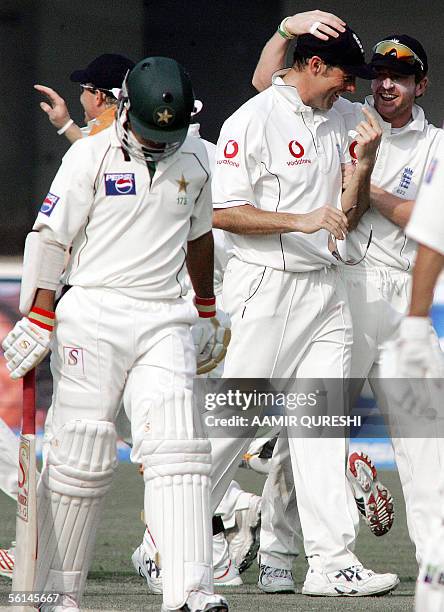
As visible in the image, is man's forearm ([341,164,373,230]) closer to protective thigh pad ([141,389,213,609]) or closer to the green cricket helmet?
the green cricket helmet

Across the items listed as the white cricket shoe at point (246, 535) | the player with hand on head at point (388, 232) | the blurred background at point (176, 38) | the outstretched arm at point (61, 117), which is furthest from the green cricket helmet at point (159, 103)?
the blurred background at point (176, 38)

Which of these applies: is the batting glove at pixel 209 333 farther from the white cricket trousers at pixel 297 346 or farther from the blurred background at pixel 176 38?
the blurred background at pixel 176 38

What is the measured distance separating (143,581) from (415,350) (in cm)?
236

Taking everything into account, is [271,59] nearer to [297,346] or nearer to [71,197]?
[297,346]

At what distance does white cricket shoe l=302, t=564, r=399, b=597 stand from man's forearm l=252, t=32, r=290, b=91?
1.84 m

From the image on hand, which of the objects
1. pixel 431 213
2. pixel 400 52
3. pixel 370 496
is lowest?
pixel 370 496

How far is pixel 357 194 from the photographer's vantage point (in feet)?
17.3

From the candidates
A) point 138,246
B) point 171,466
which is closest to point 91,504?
point 171,466

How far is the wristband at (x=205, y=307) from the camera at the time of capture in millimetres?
4594

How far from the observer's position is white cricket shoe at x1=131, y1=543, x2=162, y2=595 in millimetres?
5039

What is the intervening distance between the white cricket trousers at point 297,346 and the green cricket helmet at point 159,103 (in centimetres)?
117

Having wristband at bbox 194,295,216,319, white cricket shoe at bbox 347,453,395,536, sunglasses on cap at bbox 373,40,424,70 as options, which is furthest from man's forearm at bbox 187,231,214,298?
sunglasses on cap at bbox 373,40,424,70

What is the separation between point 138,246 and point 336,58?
141cm

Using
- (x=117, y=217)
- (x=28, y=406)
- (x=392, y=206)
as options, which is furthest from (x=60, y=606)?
(x=392, y=206)
